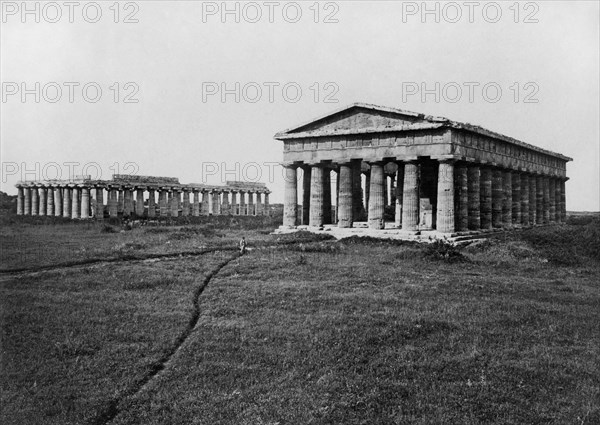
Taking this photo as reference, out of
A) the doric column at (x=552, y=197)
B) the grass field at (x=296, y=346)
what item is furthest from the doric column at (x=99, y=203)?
the doric column at (x=552, y=197)

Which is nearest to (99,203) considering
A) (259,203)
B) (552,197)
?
(259,203)

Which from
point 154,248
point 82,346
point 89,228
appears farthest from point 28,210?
point 82,346

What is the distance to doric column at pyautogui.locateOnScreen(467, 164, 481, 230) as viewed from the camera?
34.3 metres

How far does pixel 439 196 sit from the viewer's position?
31594 millimetres

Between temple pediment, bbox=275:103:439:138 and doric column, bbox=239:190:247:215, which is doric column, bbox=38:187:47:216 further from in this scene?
temple pediment, bbox=275:103:439:138

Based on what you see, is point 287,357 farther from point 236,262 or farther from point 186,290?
point 236,262

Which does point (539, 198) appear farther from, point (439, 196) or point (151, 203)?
point (151, 203)

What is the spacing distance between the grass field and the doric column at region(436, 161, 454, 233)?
969 centimetres

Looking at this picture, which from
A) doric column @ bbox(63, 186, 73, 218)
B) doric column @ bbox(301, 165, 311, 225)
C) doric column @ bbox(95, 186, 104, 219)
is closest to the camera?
doric column @ bbox(301, 165, 311, 225)

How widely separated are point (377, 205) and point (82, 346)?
25.3 metres

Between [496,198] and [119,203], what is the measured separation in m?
47.9

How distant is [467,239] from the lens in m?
31.5

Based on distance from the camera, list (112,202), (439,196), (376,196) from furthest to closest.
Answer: (112,202) < (376,196) < (439,196)

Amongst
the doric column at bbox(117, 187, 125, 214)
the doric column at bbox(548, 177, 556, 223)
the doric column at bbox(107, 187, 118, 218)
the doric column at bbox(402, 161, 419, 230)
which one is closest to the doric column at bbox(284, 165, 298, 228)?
the doric column at bbox(402, 161, 419, 230)
